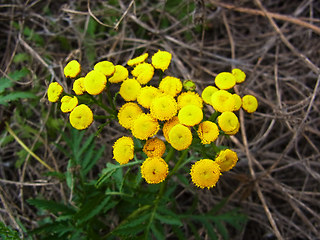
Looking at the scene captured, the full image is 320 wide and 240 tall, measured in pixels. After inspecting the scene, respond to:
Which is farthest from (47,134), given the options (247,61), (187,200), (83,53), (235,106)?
(247,61)

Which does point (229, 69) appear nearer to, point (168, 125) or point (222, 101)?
point (222, 101)

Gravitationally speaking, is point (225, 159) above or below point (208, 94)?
below

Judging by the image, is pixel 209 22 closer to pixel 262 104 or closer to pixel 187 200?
pixel 262 104

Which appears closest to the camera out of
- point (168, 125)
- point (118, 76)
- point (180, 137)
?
point (180, 137)

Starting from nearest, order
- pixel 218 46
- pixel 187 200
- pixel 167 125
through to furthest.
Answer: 1. pixel 167 125
2. pixel 187 200
3. pixel 218 46

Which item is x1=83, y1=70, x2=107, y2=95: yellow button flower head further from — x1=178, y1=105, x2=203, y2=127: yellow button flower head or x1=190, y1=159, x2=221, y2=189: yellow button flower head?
x1=190, y1=159, x2=221, y2=189: yellow button flower head

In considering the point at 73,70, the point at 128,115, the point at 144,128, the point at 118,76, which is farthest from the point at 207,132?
the point at 73,70
